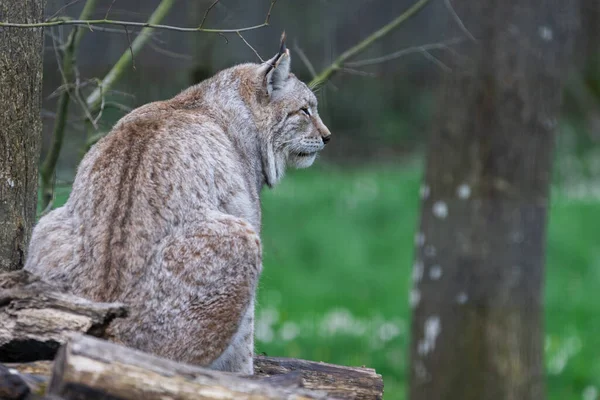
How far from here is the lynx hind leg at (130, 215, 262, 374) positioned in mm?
3369

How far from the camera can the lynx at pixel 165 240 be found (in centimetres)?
337

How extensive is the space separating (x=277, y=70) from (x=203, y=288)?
132cm

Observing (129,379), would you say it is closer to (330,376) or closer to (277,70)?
(330,376)

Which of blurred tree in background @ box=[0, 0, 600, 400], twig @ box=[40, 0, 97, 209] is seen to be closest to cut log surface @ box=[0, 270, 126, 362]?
blurred tree in background @ box=[0, 0, 600, 400]

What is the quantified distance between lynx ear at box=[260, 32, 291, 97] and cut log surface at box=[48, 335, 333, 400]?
6.08 feet

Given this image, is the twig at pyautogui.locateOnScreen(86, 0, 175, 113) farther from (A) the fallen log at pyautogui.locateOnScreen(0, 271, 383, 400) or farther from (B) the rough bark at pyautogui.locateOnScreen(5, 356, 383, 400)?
(B) the rough bark at pyautogui.locateOnScreen(5, 356, 383, 400)

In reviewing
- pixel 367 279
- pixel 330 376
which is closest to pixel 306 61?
pixel 330 376

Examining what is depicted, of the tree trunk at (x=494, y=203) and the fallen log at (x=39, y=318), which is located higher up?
the tree trunk at (x=494, y=203)

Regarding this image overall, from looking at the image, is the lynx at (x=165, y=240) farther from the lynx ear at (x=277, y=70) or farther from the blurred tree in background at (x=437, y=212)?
the lynx ear at (x=277, y=70)

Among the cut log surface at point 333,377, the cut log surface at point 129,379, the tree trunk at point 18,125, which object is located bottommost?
the cut log surface at point 333,377

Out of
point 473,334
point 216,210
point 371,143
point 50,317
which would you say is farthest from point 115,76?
point 371,143

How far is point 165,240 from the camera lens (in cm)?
344

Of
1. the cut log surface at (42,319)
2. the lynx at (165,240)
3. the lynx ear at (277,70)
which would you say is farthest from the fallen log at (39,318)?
the lynx ear at (277,70)

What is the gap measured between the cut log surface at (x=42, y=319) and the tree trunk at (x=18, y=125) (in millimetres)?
471
